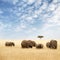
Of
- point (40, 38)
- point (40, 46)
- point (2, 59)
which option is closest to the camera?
point (2, 59)

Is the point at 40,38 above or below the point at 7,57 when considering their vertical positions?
above

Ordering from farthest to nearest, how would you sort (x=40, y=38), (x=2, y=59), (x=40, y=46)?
(x=40, y=38), (x=40, y=46), (x=2, y=59)

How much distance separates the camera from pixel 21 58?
11570 millimetres

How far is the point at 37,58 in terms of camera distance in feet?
38.3

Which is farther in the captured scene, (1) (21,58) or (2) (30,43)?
(2) (30,43)

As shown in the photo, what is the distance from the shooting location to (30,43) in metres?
19.6

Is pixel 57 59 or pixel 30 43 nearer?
pixel 57 59

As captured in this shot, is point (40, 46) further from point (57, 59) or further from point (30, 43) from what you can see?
point (57, 59)

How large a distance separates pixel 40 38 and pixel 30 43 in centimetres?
1932

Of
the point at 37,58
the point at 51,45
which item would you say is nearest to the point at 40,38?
the point at 51,45

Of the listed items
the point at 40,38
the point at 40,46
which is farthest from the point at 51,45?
the point at 40,38

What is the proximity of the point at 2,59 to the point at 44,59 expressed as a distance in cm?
232

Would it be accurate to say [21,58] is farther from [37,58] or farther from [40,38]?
[40,38]

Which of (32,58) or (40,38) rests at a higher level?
(40,38)
